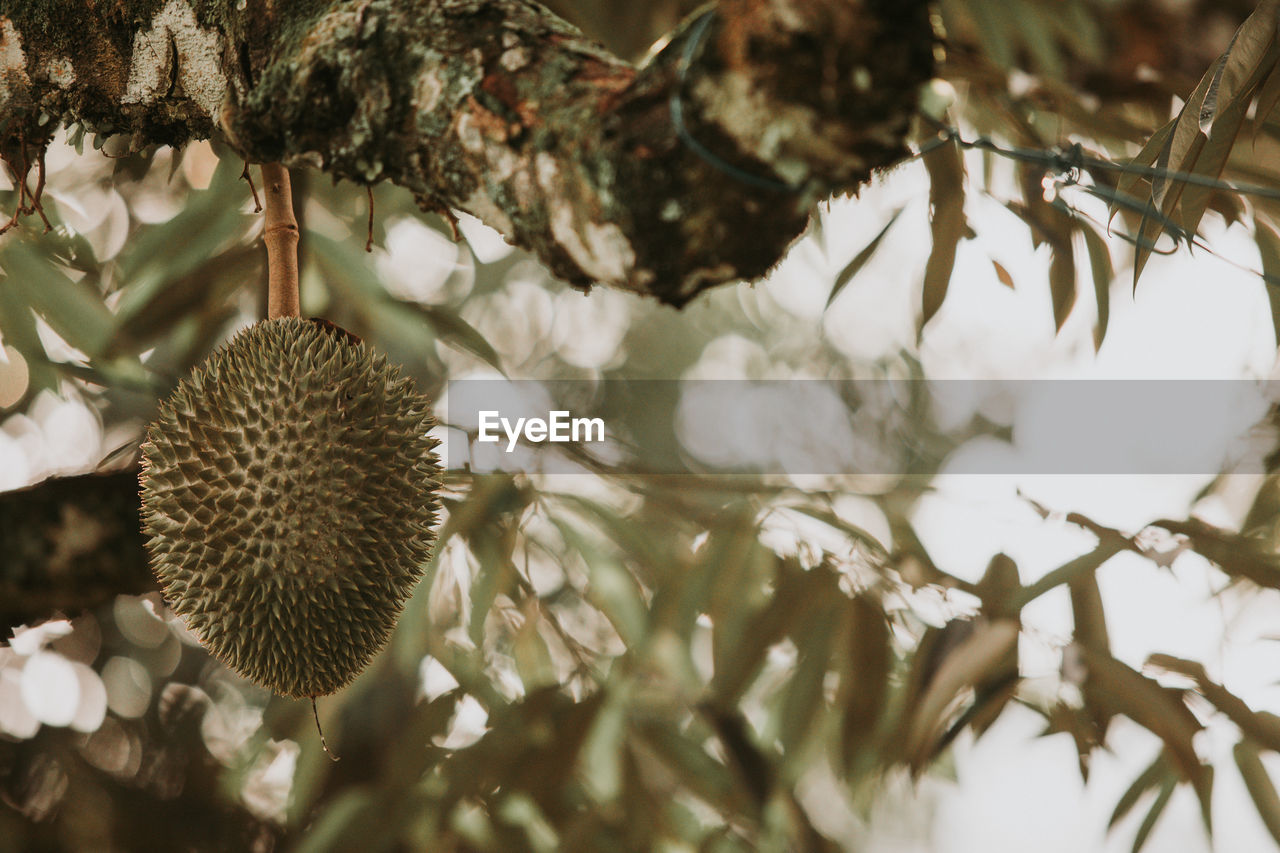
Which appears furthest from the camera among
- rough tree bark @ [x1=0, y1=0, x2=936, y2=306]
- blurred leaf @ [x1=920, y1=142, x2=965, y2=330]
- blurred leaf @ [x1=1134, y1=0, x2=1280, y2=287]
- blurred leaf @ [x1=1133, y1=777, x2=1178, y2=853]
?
blurred leaf @ [x1=1133, y1=777, x2=1178, y2=853]

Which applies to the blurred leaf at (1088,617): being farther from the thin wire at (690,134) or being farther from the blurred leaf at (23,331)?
the blurred leaf at (23,331)

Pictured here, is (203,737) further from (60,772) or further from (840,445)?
(840,445)

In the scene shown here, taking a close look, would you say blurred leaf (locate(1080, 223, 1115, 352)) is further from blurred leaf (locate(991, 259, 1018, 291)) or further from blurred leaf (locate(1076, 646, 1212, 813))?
blurred leaf (locate(1076, 646, 1212, 813))

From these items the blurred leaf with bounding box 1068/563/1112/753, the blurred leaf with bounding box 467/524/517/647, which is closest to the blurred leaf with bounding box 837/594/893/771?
the blurred leaf with bounding box 1068/563/1112/753

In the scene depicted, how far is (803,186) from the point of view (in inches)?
15.5

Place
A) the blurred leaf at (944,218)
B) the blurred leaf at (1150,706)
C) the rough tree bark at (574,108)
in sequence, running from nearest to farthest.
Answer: the rough tree bark at (574,108) < the blurred leaf at (944,218) < the blurred leaf at (1150,706)

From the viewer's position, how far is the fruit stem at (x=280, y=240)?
875 mm

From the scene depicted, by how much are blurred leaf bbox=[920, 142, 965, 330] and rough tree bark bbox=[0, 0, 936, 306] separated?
24.5 inches

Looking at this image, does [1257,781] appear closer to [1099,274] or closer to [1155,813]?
[1155,813]

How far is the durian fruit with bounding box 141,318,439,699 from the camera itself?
77 cm

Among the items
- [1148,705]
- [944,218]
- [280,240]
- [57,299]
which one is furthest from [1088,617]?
[57,299]

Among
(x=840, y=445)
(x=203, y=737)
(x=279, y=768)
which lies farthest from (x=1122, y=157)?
(x=203, y=737)

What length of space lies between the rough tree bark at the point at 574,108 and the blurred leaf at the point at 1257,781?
1.12 metres

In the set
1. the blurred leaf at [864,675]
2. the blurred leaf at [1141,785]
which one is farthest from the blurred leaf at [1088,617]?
the blurred leaf at [864,675]
